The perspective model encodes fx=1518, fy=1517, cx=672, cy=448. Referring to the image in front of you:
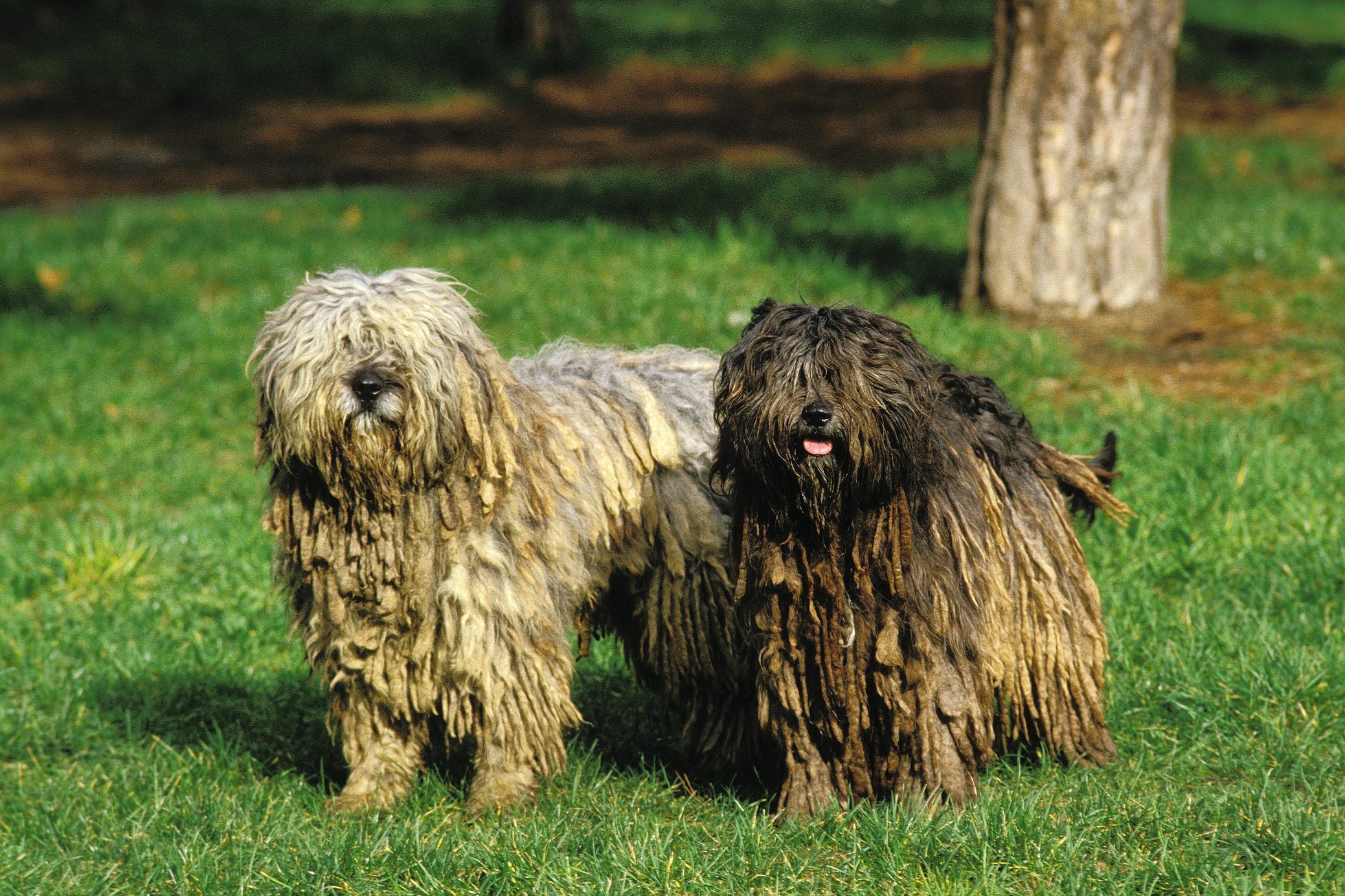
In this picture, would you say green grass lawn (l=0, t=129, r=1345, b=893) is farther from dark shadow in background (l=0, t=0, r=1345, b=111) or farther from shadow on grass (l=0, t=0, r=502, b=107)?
shadow on grass (l=0, t=0, r=502, b=107)

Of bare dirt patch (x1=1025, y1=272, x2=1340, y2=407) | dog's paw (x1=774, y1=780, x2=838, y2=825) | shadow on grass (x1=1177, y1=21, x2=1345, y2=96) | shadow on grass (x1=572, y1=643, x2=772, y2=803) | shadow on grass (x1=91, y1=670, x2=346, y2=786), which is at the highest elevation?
shadow on grass (x1=1177, y1=21, x2=1345, y2=96)

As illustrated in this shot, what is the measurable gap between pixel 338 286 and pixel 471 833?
1747 millimetres

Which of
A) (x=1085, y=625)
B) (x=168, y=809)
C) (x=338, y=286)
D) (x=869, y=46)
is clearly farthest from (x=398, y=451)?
→ (x=869, y=46)

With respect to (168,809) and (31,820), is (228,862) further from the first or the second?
(31,820)

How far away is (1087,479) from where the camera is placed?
16.8 ft

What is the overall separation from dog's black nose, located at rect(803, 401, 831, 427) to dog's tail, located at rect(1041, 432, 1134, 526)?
49.1 inches

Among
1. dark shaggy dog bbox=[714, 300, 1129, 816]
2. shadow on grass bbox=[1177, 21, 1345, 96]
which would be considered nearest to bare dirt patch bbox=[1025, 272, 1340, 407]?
dark shaggy dog bbox=[714, 300, 1129, 816]

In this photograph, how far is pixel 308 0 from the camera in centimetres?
2619

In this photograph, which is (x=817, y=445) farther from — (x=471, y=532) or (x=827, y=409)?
(x=471, y=532)

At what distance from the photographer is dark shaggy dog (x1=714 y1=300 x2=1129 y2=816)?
4.16 meters

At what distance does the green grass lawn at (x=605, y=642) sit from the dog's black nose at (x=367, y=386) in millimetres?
1347

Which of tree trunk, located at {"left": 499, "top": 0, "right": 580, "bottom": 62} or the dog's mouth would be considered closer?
the dog's mouth

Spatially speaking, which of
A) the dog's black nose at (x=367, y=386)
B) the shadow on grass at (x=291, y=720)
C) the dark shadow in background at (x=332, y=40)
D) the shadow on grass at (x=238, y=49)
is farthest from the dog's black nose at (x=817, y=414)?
the shadow on grass at (x=238, y=49)

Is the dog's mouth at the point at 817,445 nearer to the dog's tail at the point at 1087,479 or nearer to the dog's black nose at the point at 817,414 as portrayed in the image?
the dog's black nose at the point at 817,414
